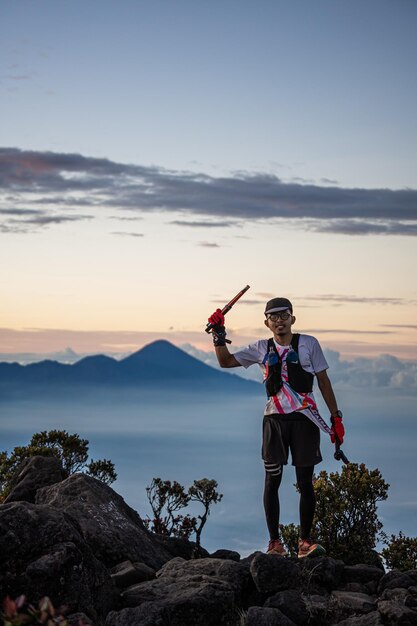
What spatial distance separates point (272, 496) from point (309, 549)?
0.95m

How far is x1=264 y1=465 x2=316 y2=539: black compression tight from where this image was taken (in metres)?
12.3

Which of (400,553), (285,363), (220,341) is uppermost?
(220,341)

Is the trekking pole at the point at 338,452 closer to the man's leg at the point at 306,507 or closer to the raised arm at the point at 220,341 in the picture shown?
the man's leg at the point at 306,507

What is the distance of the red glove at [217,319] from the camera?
1271 cm

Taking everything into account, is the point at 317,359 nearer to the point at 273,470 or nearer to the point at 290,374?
the point at 290,374

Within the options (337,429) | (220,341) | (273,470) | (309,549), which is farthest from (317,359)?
(309,549)

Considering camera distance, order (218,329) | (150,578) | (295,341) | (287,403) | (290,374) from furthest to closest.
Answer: (218,329) < (295,341) < (290,374) < (287,403) < (150,578)

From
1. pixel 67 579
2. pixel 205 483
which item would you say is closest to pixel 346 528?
pixel 205 483

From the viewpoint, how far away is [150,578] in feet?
37.8

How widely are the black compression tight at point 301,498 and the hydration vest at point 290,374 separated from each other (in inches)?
44.0

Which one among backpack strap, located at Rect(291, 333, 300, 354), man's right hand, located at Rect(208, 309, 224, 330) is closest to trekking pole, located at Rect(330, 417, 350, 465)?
backpack strap, located at Rect(291, 333, 300, 354)

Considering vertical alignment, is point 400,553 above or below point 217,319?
below

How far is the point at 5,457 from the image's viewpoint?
1791 cm

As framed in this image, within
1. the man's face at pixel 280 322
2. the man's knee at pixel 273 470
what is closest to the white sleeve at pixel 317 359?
the man's face at pixel 280 322
